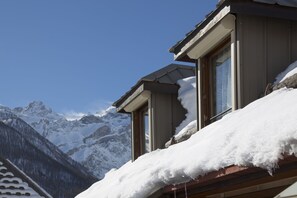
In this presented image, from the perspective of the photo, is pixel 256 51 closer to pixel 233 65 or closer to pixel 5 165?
pixel 233 65

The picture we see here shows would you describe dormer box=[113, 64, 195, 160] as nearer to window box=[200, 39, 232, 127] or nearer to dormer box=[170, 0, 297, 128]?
window box=[200, 39, 232, 127]

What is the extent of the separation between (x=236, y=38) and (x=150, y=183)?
1940 millimetres

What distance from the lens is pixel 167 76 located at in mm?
10727

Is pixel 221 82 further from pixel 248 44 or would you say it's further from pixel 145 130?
pixel 145 130

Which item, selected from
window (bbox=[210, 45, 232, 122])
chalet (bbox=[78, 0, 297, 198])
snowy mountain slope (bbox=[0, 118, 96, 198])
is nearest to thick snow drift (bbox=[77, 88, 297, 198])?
chalet (bbox=[78, 0, 297, 198])

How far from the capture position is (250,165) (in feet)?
14.7

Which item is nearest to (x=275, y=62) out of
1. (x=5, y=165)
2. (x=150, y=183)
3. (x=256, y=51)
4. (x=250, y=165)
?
(x=256, y=51)

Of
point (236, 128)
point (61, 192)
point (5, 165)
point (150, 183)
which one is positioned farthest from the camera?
point (61, 192)

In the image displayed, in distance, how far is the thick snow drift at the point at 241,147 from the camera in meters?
4.11

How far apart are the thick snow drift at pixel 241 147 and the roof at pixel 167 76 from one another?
3.61 meters

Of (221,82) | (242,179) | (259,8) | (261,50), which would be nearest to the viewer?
(242,179)

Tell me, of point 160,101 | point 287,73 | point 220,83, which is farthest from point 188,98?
point 287,73

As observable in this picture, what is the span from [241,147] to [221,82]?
3.28 meters

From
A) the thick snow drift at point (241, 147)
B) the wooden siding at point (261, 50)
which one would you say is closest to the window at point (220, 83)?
the wooden siding at point (261, 50)
